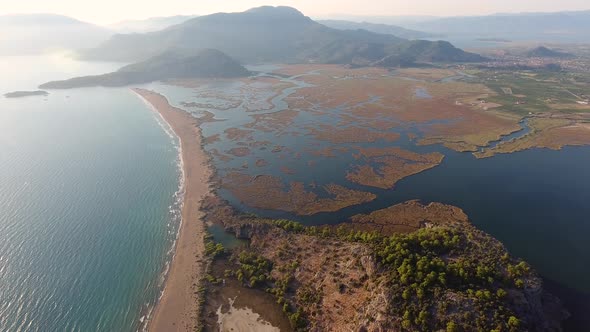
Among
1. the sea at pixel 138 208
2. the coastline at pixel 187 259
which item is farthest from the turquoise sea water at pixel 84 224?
the coastline at pixel 187 259


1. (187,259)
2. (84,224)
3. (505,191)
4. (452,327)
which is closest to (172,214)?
(187,259)

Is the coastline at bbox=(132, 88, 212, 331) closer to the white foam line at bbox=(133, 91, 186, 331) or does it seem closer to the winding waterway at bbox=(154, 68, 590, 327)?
the white foam line at bbox=(133, 91, 186, 331)

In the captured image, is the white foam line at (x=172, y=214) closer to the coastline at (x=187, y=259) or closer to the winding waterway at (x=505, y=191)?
the coastline at (x=187, y=259)

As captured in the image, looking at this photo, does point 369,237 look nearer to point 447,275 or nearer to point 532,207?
point 447,275

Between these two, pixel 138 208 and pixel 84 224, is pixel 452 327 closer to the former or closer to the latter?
pixel 138 208

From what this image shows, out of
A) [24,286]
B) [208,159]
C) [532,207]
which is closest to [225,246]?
[24,286]

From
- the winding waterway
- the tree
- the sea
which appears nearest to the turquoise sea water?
the sea
